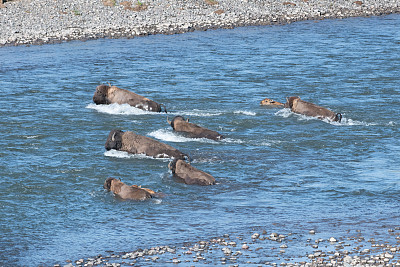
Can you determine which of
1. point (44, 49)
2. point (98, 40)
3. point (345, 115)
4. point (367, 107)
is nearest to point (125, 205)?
point (345, 115)

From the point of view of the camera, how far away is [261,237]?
49.9ft

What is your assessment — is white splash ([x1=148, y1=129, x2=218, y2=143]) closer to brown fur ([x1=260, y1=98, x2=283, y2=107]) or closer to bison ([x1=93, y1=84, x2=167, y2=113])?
bison ([x1=93, y1=84, x2=167, y2=113])

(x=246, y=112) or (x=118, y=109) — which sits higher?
(x=246, y=112)

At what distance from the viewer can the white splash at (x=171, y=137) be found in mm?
23156

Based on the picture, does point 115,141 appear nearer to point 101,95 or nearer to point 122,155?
point 122,155

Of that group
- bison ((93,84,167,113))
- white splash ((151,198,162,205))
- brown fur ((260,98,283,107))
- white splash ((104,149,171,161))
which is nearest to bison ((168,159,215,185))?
white splash ((151,198,162,205))

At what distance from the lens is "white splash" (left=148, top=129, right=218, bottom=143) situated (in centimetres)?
2316

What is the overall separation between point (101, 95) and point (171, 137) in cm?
620

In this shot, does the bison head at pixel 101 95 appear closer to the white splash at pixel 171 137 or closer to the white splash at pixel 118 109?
the white splash at pixel 118 109

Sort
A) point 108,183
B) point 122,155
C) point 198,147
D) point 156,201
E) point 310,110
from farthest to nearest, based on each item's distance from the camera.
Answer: point 310,110 → point 198,147 → point 122,155 → point 108,183 → point 156,201

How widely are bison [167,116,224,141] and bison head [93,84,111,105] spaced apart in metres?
5.42

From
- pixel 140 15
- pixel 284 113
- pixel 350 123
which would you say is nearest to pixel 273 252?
pixel 350 123

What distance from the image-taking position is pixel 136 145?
21.7m

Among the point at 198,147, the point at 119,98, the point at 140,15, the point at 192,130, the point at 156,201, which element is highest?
the point at 140,15
